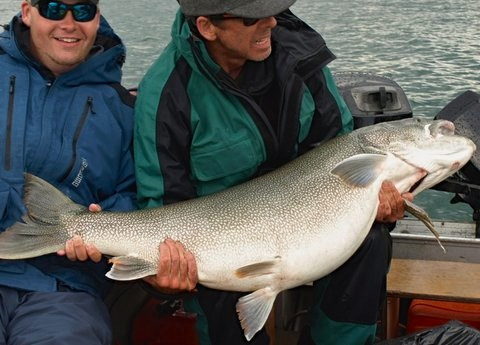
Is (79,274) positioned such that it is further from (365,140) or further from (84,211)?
(365,140)

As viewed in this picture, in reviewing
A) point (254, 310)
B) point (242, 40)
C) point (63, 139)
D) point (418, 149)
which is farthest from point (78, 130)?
point (418, 149)

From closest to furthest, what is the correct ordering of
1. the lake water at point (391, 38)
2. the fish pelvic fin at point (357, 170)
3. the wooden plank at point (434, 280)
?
the fish pelvic fin at point (357, 170)
the wooden plank at point (434, 280)
the lake water at point (391, 38)

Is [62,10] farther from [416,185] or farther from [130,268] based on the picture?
[416,185]

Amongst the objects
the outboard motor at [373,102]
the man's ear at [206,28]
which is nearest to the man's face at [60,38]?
the man's ear at [206,28]

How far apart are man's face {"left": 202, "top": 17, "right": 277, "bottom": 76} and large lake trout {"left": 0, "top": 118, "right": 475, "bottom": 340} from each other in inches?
21.4

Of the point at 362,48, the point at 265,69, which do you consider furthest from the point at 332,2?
the point at 265,69

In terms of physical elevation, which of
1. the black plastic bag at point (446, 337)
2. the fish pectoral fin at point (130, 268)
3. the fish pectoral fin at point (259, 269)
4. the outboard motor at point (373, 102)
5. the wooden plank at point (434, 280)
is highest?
the outboard motor at point (373, 102)

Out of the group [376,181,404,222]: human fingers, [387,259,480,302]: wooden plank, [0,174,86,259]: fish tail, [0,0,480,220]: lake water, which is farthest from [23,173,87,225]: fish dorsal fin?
[0,0,480,220]: lake water

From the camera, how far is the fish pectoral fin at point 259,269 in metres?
2.66

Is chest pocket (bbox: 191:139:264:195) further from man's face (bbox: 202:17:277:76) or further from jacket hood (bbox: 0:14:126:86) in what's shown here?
jacket hood (bbox: 0:14:126:86)

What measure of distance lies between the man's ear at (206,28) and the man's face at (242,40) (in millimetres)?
13

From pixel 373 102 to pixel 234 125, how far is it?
132 cm

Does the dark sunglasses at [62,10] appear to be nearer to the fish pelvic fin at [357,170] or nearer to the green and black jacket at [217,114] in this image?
the green and black jacket at [217,114]

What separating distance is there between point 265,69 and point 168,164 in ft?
2.12
